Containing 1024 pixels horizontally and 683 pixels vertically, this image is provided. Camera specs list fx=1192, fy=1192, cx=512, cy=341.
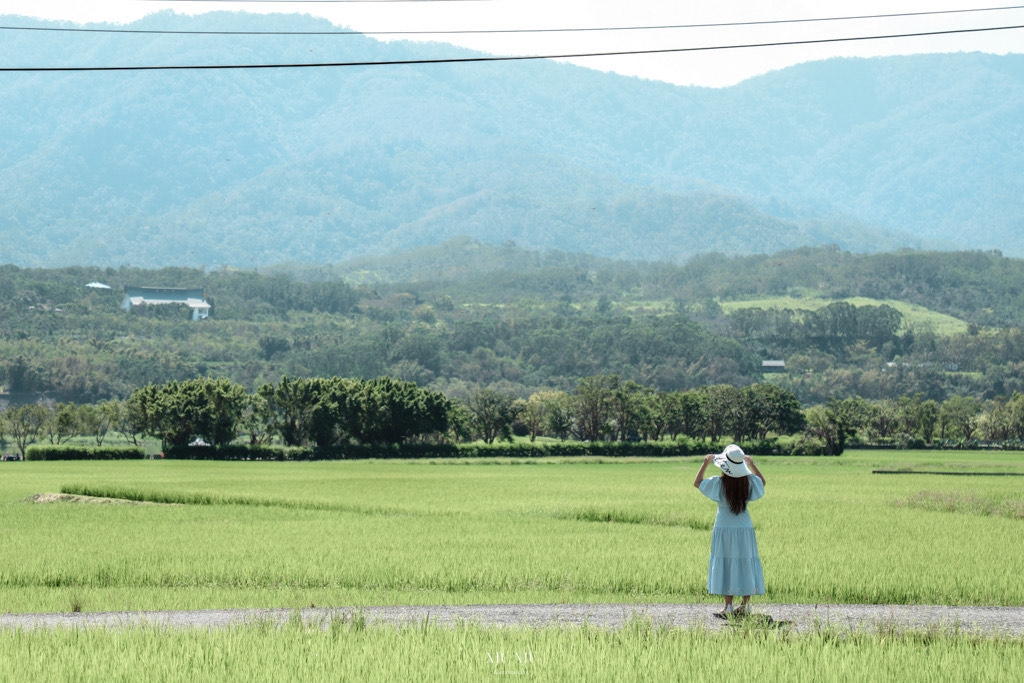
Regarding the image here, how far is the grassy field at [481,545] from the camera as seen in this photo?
22328 millimetres

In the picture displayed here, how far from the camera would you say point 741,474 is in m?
17.7

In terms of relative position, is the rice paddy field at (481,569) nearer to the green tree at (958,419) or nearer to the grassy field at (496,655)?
the grassy field at (496,655)

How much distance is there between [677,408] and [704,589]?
110 metres

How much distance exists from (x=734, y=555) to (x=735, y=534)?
312mm

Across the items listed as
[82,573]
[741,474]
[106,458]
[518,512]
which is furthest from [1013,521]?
[106,458]

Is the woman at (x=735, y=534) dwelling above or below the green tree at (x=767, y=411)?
below

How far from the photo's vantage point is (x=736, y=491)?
1780 cm

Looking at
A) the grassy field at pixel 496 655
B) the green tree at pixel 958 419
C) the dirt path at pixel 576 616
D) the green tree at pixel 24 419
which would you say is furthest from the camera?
the green tree at pixel 958 419

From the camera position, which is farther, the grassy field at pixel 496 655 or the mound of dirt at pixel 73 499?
the mound of dirt at pixel 73 499

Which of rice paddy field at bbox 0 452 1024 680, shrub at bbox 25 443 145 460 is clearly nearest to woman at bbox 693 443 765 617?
rice paddy field at bbox 0 452 1024 680

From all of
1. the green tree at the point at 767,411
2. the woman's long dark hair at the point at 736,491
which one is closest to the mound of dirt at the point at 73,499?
the woman's long dark hair at the point at 736,491

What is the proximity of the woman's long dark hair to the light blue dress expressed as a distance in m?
0.10

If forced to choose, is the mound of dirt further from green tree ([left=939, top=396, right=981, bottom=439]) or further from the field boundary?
green tree ([left=939, top=396, right=981, bottom=439])

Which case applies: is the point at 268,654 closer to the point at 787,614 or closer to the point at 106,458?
the point at 787,614
